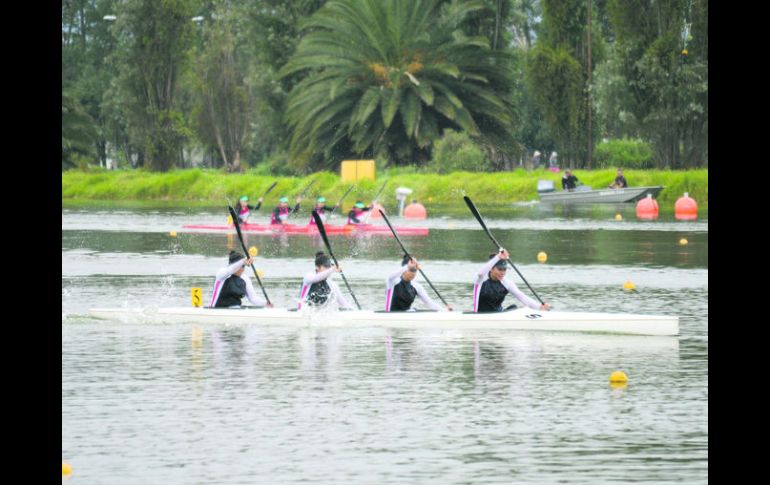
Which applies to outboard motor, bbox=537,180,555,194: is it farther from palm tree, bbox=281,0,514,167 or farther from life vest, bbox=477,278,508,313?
life vest, bbox=477,278,508,313

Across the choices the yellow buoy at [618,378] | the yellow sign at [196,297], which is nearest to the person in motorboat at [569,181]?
the yellow sign at [196,297]

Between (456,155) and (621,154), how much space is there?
883cm

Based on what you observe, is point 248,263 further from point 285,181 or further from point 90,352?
point 285,181

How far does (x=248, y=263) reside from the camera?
958 inches

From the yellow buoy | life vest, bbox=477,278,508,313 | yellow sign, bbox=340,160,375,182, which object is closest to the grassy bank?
yellow sign, bbox=340,160,375,182

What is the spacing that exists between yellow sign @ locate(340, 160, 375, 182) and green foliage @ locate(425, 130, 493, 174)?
289cm

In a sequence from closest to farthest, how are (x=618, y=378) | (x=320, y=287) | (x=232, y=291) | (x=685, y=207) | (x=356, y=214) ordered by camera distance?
(x=618, y=378) < (x=320, y=287) < (x=232, y=291) < (x=356, y=214) < (x=685, y=207)

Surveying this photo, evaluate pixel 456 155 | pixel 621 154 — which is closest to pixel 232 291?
pixel 456 155

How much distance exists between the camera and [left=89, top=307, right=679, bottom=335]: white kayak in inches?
904

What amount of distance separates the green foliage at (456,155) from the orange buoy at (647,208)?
13547mm

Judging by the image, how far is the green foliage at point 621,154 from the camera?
72.5m

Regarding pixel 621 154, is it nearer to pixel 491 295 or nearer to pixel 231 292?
pixel 231 292

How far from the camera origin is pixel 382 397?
710 inches
